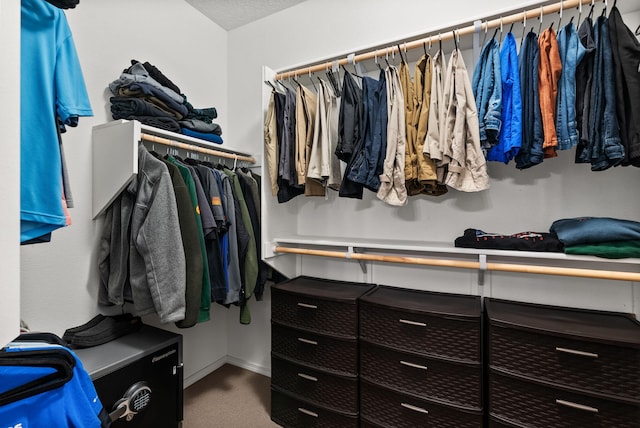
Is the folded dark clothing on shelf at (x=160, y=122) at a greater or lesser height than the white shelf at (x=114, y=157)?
greater

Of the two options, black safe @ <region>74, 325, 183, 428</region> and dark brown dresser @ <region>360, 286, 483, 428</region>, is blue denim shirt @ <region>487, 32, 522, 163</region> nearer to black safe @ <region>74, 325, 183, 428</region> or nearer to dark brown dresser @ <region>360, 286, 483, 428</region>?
dark brown dresser @ <region>360, 286, 483, 428</region>

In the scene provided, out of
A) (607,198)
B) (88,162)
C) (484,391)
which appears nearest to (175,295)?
(88,162)

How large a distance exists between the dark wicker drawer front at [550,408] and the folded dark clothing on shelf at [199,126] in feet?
6.91

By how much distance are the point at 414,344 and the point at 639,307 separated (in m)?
1.02

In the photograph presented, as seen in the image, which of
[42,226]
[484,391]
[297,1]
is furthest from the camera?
[297,1]

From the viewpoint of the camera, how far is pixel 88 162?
1.65 meters

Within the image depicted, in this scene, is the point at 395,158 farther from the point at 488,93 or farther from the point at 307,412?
Result: the point at 307,412

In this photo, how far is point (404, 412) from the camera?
1429 mm

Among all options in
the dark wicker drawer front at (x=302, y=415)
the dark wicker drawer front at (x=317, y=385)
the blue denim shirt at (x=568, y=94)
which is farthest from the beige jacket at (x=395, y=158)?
the dark wicker drawer front at (x=302, y=415)

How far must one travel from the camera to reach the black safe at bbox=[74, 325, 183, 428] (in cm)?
127

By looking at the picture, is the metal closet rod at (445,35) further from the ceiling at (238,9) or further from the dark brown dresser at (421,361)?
the dark brown dresser at (421,361)

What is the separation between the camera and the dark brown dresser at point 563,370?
1.08m

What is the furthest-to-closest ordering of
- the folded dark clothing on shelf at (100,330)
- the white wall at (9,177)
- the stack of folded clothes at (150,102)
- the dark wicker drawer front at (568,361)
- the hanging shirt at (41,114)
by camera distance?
1. the stack of folded clothes at (150,102)
2. the folded dark clothing on shelf at (100,330)
3. the dark wicker drawer front at (568,361)
4. the hanging shirt at (41,114)
5. the white wall at (9,177)

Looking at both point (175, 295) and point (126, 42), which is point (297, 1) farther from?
point (175, 295)
